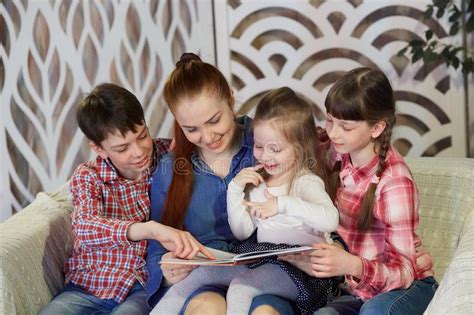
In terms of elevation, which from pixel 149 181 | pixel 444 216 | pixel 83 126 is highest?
pixel 83 126

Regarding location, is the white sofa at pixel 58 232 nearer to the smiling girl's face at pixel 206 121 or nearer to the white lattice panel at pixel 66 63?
the smiling girl's face at pixel 206 121

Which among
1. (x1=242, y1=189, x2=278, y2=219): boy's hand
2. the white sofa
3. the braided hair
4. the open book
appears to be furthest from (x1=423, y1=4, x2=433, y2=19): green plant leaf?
the open book

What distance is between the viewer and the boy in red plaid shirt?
1931mm

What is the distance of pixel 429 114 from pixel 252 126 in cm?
118

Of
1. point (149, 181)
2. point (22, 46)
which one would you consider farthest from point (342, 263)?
point (22, 46)

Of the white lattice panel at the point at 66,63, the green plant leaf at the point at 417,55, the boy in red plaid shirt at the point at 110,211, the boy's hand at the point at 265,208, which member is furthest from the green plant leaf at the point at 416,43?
the boy's hand at the point at 265,208

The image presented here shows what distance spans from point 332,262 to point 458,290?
0.87 ft

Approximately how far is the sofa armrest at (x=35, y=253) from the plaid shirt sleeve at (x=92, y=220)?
0.12m

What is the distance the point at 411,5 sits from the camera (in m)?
2.86

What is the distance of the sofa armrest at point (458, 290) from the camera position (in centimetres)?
150

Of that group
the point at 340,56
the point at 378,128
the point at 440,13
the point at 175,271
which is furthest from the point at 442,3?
the point at 175,271

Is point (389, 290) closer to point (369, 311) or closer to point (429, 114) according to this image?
point (369, 311)

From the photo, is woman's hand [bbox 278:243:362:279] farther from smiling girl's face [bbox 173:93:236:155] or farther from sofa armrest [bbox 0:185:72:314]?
sofa armrest [bbox 0:185:72:314]

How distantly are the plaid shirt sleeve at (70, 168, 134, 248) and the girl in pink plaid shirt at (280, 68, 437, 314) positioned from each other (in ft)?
1.37
